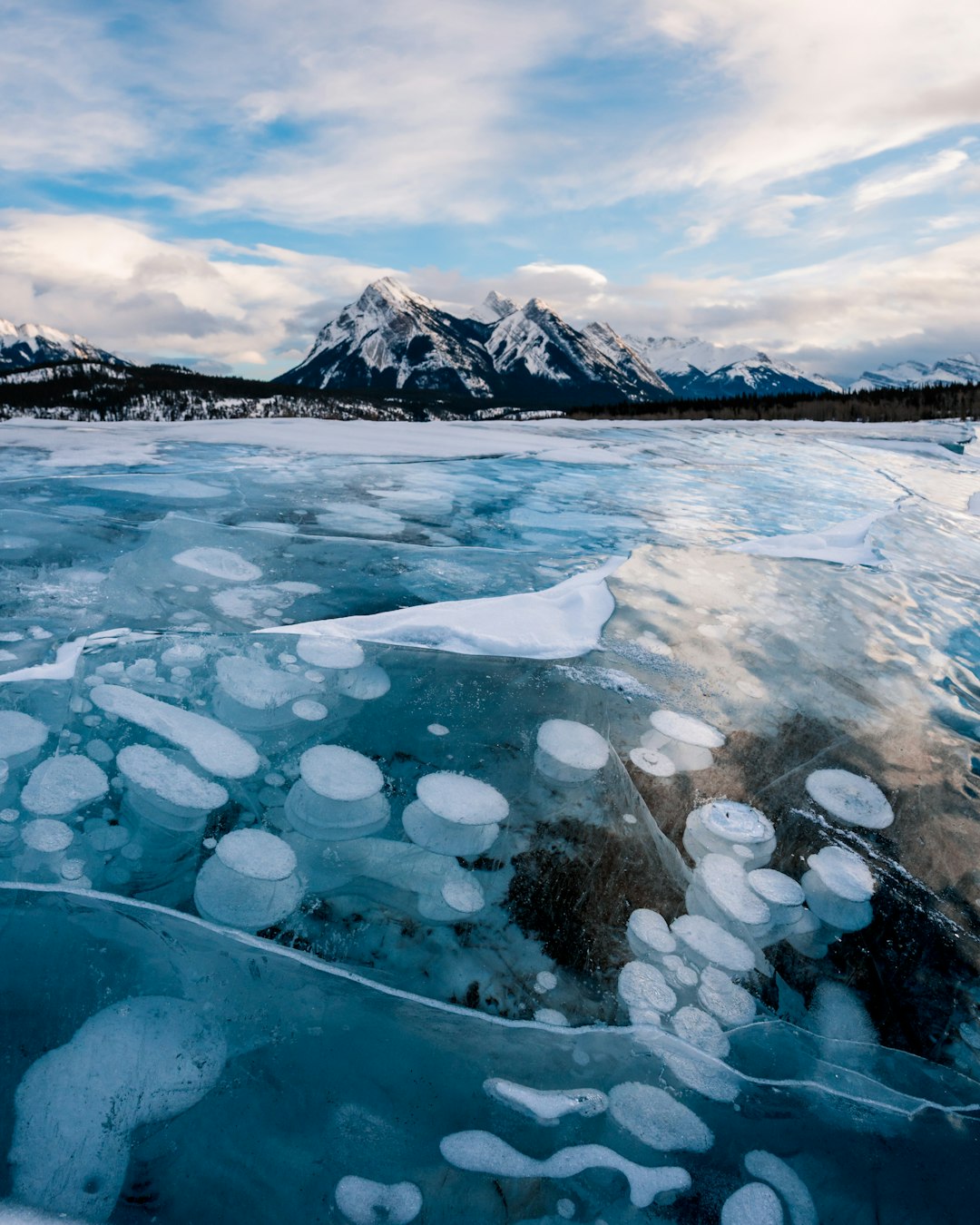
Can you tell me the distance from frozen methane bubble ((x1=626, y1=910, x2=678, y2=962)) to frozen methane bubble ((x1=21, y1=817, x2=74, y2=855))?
1.42 m

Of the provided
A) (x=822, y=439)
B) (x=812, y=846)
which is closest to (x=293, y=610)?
(x=812, y=846)

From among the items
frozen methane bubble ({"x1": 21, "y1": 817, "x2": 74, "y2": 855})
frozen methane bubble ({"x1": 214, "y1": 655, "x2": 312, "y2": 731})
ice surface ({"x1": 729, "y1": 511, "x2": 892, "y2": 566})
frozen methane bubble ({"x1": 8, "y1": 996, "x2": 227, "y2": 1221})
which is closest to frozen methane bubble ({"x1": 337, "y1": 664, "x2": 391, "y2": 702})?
frozen methane bubble ({"x1": 214, "y1": 655, "x2": 312, "y2": 731})

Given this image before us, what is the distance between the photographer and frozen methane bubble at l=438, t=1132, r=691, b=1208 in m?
1.17

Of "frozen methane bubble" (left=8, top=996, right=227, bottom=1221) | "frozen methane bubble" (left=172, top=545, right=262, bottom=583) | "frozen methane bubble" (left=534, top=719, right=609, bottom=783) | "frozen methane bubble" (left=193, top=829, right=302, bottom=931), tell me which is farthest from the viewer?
"frozen methane bubble" (left=172, top=545, right=262, bottom=583)

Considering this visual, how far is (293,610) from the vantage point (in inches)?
113

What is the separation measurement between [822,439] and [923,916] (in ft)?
46.0

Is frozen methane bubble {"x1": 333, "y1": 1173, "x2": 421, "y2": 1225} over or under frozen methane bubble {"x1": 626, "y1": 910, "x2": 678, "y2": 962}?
under

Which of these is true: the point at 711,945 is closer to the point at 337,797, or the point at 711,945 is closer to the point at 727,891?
the point at 727,891

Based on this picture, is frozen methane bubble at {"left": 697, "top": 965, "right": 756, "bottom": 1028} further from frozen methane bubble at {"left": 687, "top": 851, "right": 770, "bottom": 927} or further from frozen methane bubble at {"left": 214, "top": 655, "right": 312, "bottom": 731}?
frozen methane bubble at {"left": 214, "top": 655, "right": 312, "bottom": 731}

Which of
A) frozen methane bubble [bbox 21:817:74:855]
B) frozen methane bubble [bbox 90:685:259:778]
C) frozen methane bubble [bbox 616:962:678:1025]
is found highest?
frozen methane bubble [bbox 90:685:259:778]

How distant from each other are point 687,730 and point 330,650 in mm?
1333

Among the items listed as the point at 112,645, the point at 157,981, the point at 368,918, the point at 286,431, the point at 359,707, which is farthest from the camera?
the point at 286,431

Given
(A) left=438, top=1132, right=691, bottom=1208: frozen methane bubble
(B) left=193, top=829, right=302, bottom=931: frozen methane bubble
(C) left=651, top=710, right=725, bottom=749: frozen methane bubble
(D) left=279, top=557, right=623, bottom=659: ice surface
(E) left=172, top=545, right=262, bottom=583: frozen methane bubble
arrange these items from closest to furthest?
(A) left=438, top=1132, right=691, bottom=1208: frozen methane bubble
(B) left=193, top=829, right=302, bottom=931: frozen methane bubble
(C) left=651, top=710, right=725, bottom=749: frozen methane bubble
(D) left=279, top=557, right=623, bottom=659: ice surface
(E) left=172, top=545, right=262, bottom=583: frozen methane bubble

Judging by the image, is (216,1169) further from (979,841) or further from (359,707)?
(979,841)
